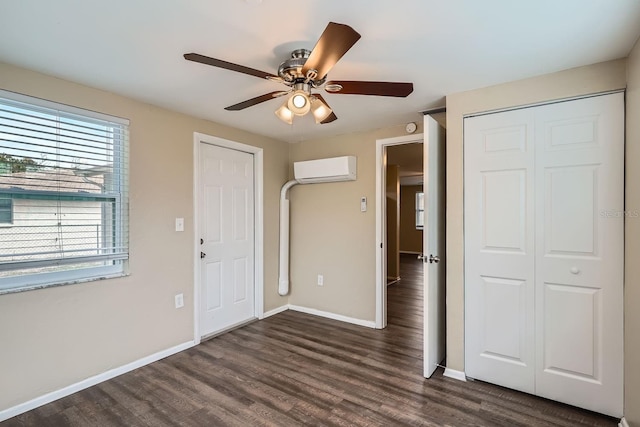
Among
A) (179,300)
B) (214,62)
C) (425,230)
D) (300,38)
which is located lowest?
(179,300)

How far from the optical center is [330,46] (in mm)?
1426

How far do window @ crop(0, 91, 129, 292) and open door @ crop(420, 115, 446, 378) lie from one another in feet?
7.84

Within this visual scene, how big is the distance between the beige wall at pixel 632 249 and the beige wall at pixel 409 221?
26.2ft

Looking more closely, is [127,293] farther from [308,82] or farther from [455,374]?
[455,374]

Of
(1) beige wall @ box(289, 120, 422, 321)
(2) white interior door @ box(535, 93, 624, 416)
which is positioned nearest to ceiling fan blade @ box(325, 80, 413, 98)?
(2) white interior door @ box(535, 93, 624, 416)

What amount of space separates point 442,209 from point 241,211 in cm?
214

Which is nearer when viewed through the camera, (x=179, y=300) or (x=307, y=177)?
(x=179, y=300)

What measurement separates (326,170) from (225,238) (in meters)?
1.35

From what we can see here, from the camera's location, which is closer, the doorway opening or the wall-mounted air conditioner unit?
the doorway opening

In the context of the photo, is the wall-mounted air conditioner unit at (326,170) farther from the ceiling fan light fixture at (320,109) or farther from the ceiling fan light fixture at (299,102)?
the ceiling fan light fixture at (299,102)

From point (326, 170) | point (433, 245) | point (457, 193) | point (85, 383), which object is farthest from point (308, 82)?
point (85, 383)

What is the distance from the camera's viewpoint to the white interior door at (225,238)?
3311mm

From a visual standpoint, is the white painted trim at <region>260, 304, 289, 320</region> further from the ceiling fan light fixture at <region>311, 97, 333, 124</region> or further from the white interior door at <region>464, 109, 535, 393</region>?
the ceiling fan light fixture at <region>311, 97, 333, 124</region>

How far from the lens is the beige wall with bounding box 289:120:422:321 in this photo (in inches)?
143
